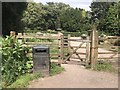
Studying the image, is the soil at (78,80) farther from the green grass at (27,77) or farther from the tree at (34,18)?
the tree at (34,18)

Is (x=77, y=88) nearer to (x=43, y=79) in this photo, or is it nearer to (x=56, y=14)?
(x=43, y=79)

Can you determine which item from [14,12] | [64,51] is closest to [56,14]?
[14,12]

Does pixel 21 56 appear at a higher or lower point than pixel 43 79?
higher

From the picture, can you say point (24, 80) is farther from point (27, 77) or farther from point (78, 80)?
point (78, 80)

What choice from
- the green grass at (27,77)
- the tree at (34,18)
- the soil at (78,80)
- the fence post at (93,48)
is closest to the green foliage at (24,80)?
the green grass at (27,77)

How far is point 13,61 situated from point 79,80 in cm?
237

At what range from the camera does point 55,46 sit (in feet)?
38.6

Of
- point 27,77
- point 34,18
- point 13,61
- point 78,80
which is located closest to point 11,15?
point 13,61

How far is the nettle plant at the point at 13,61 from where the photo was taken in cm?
866

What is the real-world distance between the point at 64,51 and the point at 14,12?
15168 mm

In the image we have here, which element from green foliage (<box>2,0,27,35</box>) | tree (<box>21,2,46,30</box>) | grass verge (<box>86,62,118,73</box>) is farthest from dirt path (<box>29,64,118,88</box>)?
tree (<box>21,2,46,30</box>)

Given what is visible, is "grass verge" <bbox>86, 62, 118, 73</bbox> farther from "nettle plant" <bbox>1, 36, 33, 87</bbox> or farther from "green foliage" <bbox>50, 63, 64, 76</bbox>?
"nettle plant" <bbox>1, 36, 33, 87</bbox>

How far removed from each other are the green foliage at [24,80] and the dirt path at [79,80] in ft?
0.58

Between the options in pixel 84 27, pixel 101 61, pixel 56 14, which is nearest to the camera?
pixel 101 61
